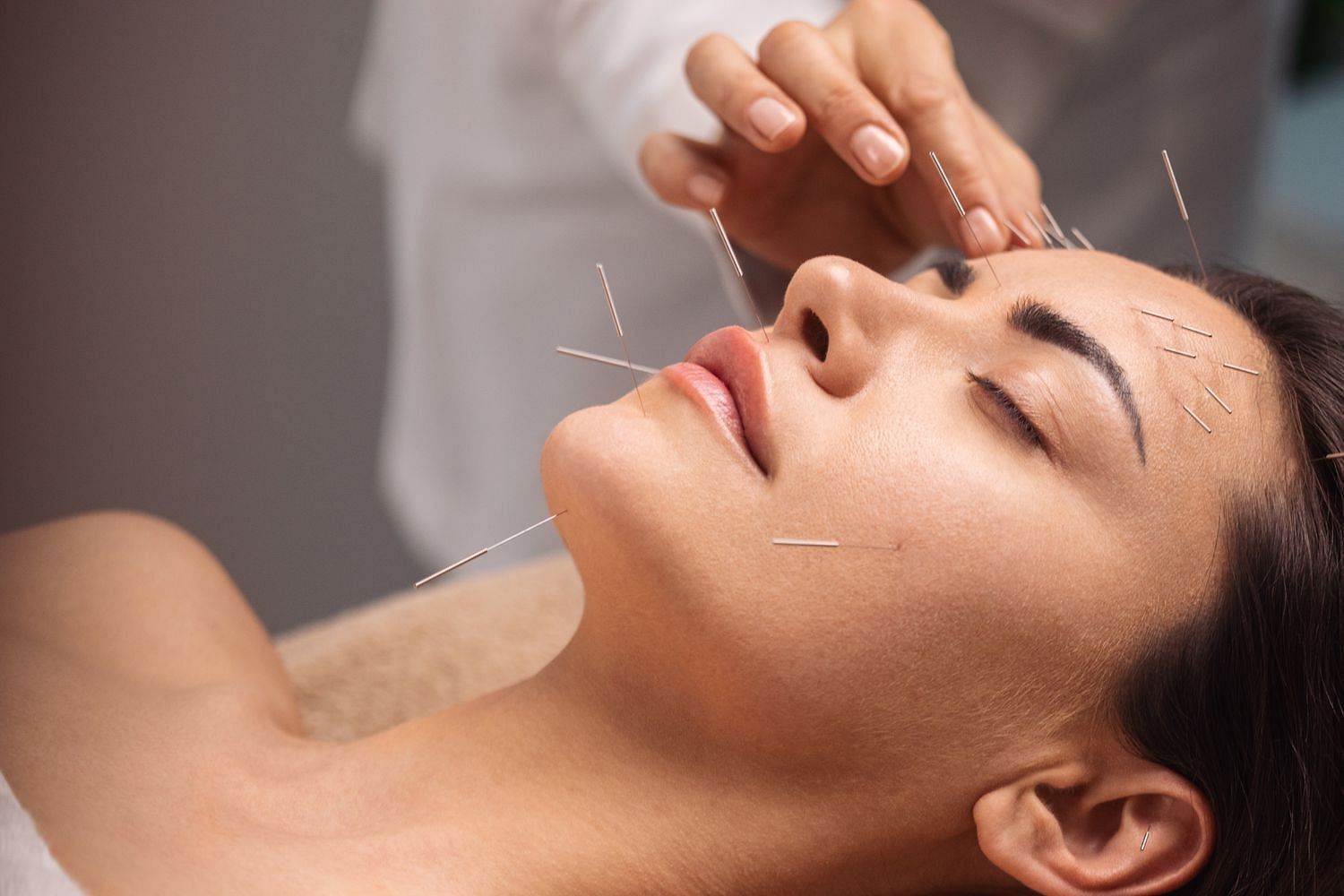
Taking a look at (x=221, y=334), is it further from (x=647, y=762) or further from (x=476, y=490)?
(x=647, y=762)

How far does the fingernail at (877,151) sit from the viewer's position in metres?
1.39

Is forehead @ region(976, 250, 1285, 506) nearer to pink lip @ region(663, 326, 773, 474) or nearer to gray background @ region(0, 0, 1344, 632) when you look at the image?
pink lip @ region(663, 326, 773, 474)

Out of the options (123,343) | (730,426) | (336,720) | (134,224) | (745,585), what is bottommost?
(336,720)

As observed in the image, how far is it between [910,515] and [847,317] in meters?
0.21

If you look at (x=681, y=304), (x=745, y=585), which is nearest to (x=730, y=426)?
(x=745, y=585)

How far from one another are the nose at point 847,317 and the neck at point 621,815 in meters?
0.35

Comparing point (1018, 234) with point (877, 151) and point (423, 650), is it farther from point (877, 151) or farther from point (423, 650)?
point (423, 650)

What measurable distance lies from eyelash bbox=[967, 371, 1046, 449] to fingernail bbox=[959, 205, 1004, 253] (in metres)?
0.41

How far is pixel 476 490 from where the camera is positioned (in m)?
2.36

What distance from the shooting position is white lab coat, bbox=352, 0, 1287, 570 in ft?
7.01

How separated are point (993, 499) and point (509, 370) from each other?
1.43 m

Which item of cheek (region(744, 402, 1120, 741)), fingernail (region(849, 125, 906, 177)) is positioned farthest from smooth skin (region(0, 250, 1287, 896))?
fingernail (region(849, 125, 906, 177))

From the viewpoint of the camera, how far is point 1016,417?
42.1 inches

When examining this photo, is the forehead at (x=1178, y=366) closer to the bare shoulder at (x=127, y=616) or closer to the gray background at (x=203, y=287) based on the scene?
the gray background at (x=203, y=287)
